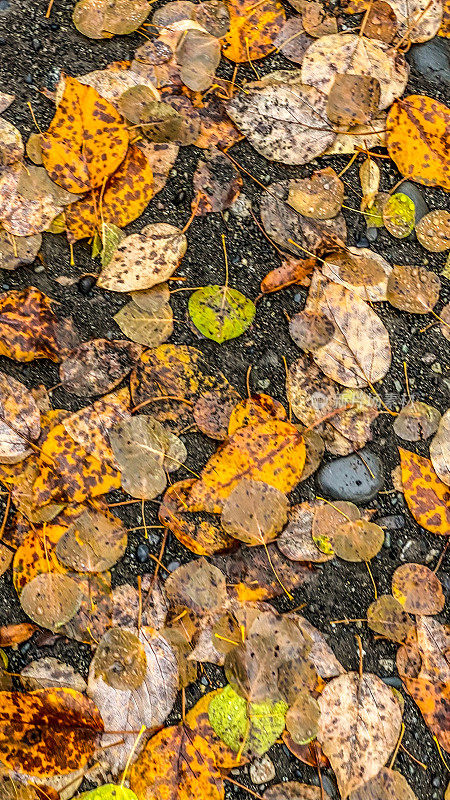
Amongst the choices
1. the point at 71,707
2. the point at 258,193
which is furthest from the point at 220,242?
the point at 71,707

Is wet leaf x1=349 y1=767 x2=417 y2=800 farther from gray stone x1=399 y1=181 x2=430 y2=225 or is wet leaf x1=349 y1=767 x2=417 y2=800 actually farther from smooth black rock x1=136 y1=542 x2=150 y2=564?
gray stone x1=399 y1=181 x2=430 y2=225

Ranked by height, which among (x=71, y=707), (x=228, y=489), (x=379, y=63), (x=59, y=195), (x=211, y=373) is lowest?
(x=71, y=707)

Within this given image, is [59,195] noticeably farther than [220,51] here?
No

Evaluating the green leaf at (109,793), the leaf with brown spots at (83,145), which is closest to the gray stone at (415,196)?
the leaf with brown spots at (83,145)

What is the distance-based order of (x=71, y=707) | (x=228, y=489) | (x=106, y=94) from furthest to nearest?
(x=106, y=94)
(x=228, y=489)
(x=71, y=707)

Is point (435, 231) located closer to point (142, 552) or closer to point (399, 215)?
point (399, 215)

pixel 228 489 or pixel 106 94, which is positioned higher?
pixel 106 94

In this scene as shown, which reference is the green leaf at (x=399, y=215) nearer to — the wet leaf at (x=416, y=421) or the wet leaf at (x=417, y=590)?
the wet leaf at (x=416, y=421)

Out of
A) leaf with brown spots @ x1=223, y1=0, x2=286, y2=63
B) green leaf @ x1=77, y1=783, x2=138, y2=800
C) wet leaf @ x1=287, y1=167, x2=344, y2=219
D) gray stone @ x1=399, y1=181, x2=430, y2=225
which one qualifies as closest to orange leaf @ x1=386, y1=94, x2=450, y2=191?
gray stone @ x1=399, y1=181, x2=430, y2=225

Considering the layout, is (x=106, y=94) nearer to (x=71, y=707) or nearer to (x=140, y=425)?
(x=140, y=425)
